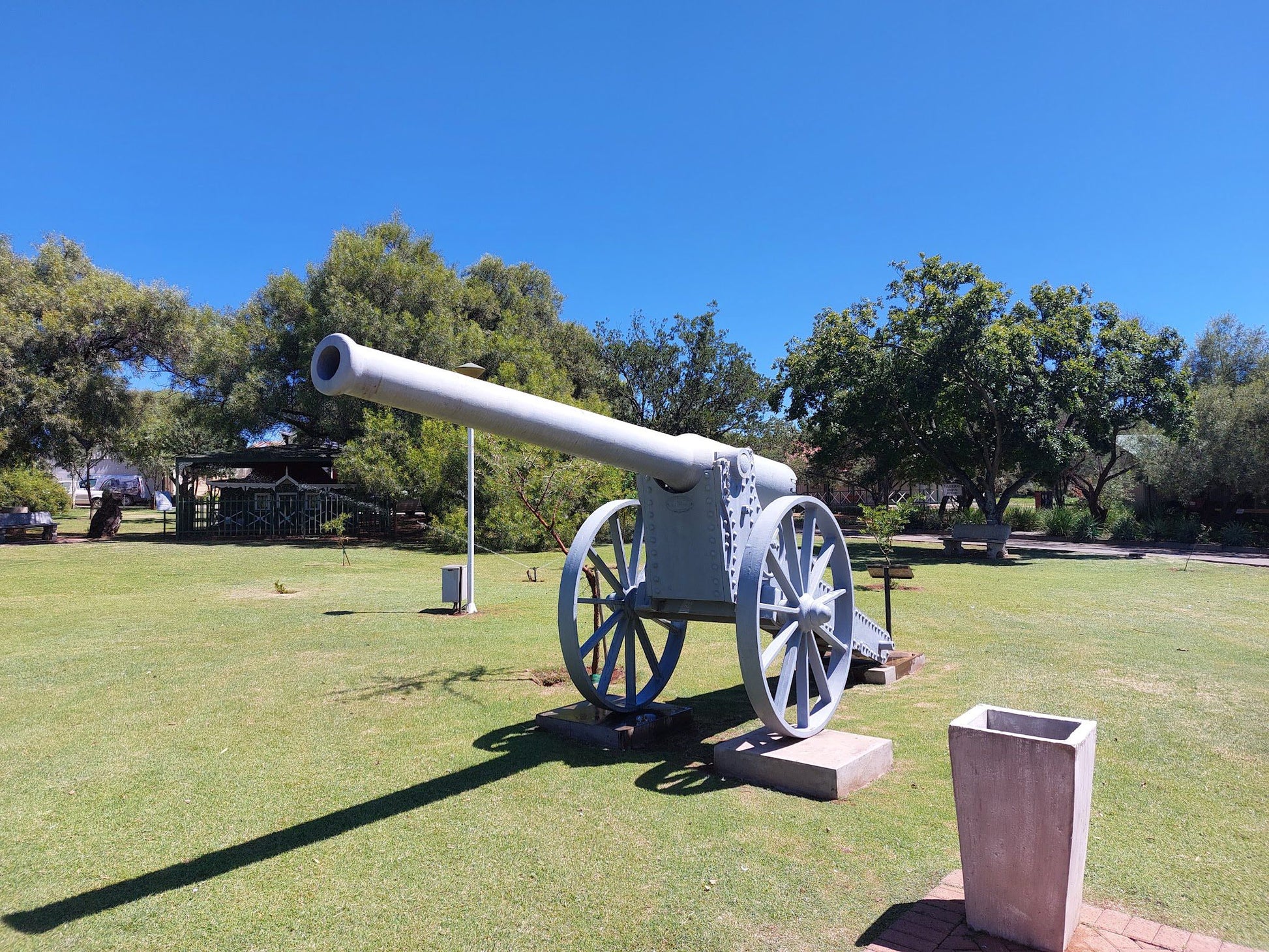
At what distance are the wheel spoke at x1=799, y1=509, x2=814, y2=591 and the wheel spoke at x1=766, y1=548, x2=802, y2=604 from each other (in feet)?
0.91

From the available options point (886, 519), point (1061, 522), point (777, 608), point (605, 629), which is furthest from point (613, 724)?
point (1061, 522)

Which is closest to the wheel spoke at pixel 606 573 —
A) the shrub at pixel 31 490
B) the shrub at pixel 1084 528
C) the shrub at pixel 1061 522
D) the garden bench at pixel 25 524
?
the garden bench at pixel 25 524

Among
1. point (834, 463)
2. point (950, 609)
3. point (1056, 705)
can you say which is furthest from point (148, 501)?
point (1056, 705)

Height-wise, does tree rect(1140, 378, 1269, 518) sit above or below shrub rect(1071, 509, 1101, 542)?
above

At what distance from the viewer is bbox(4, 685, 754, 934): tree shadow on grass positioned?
363 centimetres

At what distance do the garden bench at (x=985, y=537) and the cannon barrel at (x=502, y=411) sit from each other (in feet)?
58.8

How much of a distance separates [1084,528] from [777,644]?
26.9 m

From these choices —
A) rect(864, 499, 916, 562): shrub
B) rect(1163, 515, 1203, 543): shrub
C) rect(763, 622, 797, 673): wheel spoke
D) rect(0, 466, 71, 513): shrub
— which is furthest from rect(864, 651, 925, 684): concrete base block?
rect(0, 466, 71, 513): shrub

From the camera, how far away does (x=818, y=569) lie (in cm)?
581

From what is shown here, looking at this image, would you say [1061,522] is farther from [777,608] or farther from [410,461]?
[777,608]

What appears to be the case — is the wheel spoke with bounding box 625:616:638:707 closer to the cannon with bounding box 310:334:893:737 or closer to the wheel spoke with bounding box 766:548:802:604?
the cannon with bounding box 310:334:893:737

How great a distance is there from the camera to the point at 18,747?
568 cm

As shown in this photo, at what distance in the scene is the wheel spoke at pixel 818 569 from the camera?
5.74 m

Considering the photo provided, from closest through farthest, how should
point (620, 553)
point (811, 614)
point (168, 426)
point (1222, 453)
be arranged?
point (811, 614) < point (620, 553) < point (1222, 453) < point (168, 426)
